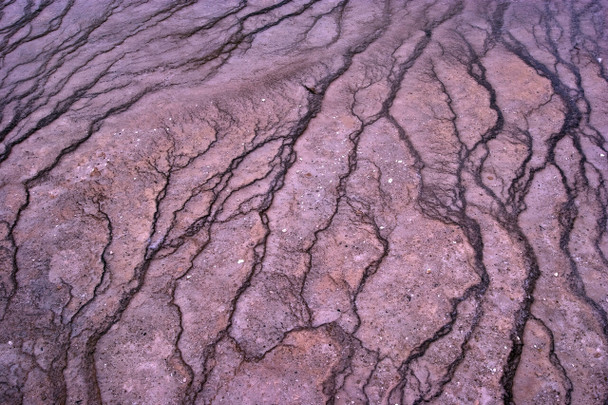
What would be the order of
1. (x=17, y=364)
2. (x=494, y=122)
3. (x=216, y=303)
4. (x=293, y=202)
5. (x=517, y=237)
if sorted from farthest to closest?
(x=494, y=122) → (x=293, y=202) → (x=517, y=237) → (x=216, y=303) → (x=17, y=364)

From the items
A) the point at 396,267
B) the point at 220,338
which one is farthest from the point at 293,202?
the point at 220,338

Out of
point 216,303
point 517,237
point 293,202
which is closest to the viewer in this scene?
point 216,303

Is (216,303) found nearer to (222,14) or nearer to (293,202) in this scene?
(293,202)

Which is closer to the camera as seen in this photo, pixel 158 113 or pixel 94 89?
pixel 158 113

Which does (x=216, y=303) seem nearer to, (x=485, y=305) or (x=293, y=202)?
(x=293, y=202)

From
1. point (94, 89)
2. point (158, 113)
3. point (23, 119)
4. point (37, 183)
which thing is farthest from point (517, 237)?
point (23, 119)

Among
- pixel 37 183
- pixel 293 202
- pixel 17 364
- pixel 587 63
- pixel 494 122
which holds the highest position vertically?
pixel 37 183

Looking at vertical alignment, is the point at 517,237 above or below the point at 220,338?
below
